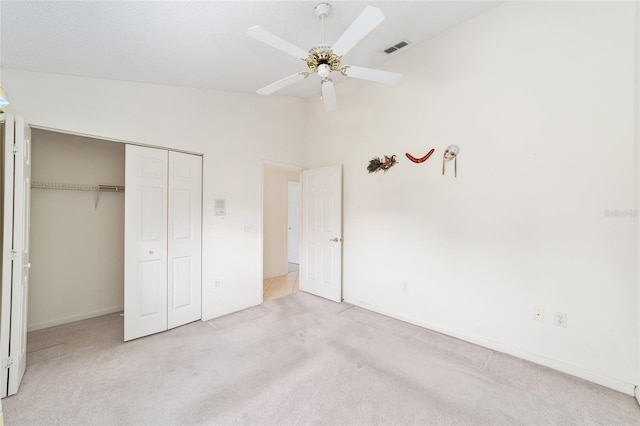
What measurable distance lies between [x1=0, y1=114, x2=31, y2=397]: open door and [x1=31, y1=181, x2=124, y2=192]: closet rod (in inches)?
45.6

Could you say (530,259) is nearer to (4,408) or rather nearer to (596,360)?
(596,360)

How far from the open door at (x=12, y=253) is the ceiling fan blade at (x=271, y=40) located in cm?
187

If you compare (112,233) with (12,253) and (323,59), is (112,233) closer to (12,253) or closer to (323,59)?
(12,253)

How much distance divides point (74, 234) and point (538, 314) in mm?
5019

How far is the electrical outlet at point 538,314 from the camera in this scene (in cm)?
228

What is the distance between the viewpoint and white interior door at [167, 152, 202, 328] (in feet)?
9.77

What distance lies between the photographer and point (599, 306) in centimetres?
204

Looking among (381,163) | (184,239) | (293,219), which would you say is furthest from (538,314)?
(293,219)

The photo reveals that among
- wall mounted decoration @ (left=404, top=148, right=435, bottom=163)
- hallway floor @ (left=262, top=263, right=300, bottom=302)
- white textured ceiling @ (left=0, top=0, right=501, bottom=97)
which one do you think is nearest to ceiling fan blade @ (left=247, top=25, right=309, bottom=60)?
white textured ceiling @ (left=0, top=0, right=501, bottom=97)

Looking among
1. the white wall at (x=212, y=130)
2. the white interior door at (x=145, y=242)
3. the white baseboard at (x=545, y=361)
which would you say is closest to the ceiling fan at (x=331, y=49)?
the white wall at (x=212, y=130)

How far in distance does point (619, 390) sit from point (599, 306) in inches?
24.0

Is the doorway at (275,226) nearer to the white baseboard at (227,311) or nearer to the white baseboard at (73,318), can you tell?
the white baseboard at (227,311)

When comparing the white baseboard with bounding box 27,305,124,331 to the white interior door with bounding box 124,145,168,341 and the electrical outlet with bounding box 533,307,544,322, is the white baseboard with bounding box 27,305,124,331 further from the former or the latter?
the electrical outlet with bounding box 533,307,544,322

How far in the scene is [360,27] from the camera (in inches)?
63.4
